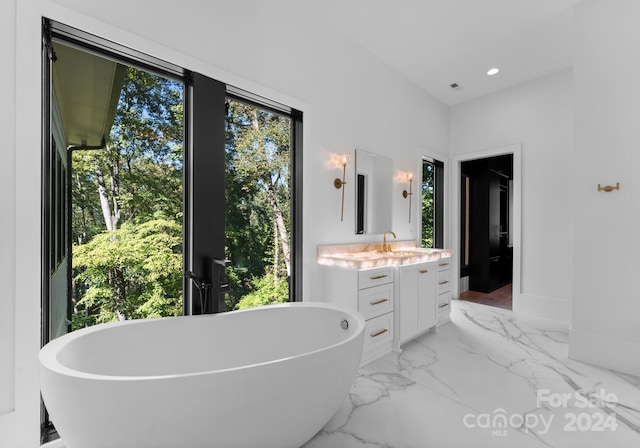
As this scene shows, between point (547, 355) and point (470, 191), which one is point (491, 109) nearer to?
point (470, 191)

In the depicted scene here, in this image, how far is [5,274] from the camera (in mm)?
1316

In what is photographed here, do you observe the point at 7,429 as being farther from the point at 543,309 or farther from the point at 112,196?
the point at 543,309

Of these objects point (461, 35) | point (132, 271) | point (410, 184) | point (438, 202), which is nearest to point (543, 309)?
point (438, 202)

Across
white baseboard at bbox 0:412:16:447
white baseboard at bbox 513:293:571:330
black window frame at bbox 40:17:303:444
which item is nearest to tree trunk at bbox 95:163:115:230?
black window frame at bbox 40:17:303:444

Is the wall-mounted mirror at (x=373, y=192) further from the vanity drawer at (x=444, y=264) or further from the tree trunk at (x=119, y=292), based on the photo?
the tree trunk at (x=119, y=292)

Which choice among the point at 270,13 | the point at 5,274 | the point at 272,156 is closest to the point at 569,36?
the point at 270,13

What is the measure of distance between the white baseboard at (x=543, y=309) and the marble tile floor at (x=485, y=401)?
811 mm

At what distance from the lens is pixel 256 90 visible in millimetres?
2238

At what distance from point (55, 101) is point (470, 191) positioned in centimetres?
519

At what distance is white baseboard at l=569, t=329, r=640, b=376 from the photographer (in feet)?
7.41

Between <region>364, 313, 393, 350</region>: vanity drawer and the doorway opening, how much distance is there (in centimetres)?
252

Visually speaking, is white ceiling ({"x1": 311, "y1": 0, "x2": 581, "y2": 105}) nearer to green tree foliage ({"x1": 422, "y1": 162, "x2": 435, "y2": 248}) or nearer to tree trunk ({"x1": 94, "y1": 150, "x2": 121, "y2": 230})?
green tree foliage ({"x1": 422, "y1": 162, "x2": 435, "y2": 248})

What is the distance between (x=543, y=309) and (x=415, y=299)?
1.94m

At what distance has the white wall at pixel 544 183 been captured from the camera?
3.55m
